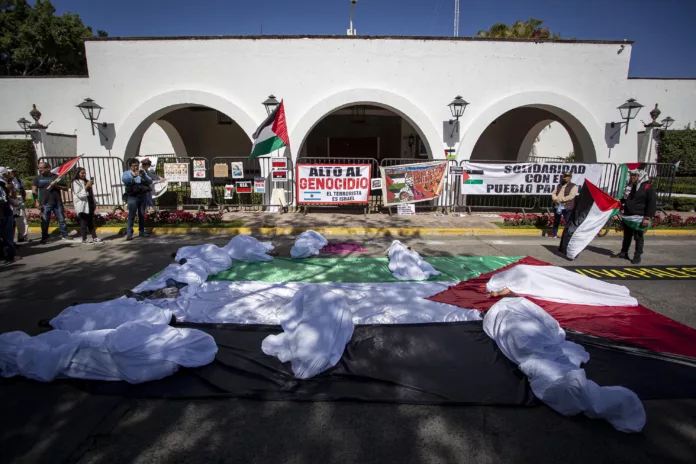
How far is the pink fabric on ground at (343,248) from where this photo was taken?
7723mm

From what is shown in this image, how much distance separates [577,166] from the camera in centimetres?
1186

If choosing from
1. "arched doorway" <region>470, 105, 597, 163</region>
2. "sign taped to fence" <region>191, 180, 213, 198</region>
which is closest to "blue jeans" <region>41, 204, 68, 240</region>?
"sign taped to fence" <region>191, 180, 213, 198</region>

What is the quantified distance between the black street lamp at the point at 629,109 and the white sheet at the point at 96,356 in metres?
15.5

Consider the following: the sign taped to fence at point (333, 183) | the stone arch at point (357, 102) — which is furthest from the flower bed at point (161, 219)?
the stone arch at point (357, 102)

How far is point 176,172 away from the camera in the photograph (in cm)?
1205

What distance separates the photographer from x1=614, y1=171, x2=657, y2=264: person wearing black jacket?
6.96 metres

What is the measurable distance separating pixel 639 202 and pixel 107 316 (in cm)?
897

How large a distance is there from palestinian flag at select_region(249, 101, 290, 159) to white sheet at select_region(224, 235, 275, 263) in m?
4.30

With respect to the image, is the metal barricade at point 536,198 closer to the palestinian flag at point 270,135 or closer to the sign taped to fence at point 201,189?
the palestinian flag at point 270,135

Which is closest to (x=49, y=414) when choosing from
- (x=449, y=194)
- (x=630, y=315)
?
(x=630, y=315)

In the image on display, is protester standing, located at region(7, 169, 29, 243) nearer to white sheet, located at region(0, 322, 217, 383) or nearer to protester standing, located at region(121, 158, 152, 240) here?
protester standing, located at region(121, 158, 152, 240)

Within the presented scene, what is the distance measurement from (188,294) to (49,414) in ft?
7.22

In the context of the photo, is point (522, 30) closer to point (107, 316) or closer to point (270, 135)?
point (270, 135)

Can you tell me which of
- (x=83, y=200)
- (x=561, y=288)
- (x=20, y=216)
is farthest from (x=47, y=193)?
(x=561, y=288)
